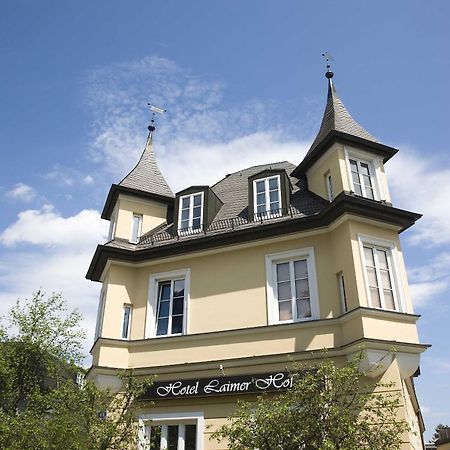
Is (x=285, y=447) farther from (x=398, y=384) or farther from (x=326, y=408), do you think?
(x=398, y=384)

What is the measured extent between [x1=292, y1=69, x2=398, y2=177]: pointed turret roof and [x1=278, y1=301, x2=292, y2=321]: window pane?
5.26m

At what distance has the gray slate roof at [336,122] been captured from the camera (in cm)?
1542

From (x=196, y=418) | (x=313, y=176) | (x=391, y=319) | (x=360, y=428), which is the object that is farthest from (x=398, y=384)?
(x=313, y=176)

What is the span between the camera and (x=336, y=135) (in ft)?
47.6

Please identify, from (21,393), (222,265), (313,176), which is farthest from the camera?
(21,393)

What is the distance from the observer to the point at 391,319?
12.2m

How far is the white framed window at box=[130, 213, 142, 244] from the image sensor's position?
1703cm

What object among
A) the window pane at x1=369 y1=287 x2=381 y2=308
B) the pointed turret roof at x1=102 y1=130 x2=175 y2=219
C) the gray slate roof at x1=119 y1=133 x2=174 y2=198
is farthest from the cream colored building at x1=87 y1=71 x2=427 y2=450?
the gray slate roof at x1=119 y1=133 x2=174 y2=198

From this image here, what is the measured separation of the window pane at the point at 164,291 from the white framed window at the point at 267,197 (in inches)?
153

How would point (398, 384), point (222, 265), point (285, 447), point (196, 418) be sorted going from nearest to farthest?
point (285, 447) → point (398, 384) → point (196, 418) → point (222, 265)

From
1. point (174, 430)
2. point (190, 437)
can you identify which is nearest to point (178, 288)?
point (174, 430)

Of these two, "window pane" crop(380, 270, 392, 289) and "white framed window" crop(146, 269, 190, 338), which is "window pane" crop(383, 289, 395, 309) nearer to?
"window pane" crop(380, 270, 392, 289)

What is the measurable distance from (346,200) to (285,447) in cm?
710

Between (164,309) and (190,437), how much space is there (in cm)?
406
